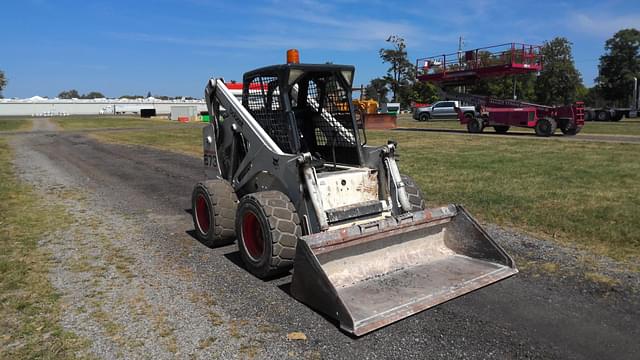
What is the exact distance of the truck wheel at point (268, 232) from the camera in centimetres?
444

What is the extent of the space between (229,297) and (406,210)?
211 cm

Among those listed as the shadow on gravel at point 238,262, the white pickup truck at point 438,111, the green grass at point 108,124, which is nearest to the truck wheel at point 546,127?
the white pickup truck at point 438,111

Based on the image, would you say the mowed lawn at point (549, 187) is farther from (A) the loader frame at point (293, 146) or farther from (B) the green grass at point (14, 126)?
(B) the green grass at point (14, 126)

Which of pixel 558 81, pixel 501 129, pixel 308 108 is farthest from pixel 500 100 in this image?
pixel 558 81

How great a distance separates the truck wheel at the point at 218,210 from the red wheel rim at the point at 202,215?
0.02m

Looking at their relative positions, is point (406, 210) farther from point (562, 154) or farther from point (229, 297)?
point (562, 154)

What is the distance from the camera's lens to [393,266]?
454 centimetres

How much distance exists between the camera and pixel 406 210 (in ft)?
16.9

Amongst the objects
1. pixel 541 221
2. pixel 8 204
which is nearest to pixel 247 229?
pixel 541 221

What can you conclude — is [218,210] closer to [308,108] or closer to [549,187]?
[308,108]

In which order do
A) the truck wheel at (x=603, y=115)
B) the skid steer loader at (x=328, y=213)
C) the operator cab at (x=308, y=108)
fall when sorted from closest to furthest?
the skid steer loader at (x=328, y=213)
the operator cab at (x=308, y=108)
the truck wheel at (x=603, y=115)

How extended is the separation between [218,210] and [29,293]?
80.9 inches

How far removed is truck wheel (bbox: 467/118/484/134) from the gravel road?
19239mm

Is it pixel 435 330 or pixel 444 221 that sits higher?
pixel 444 221
